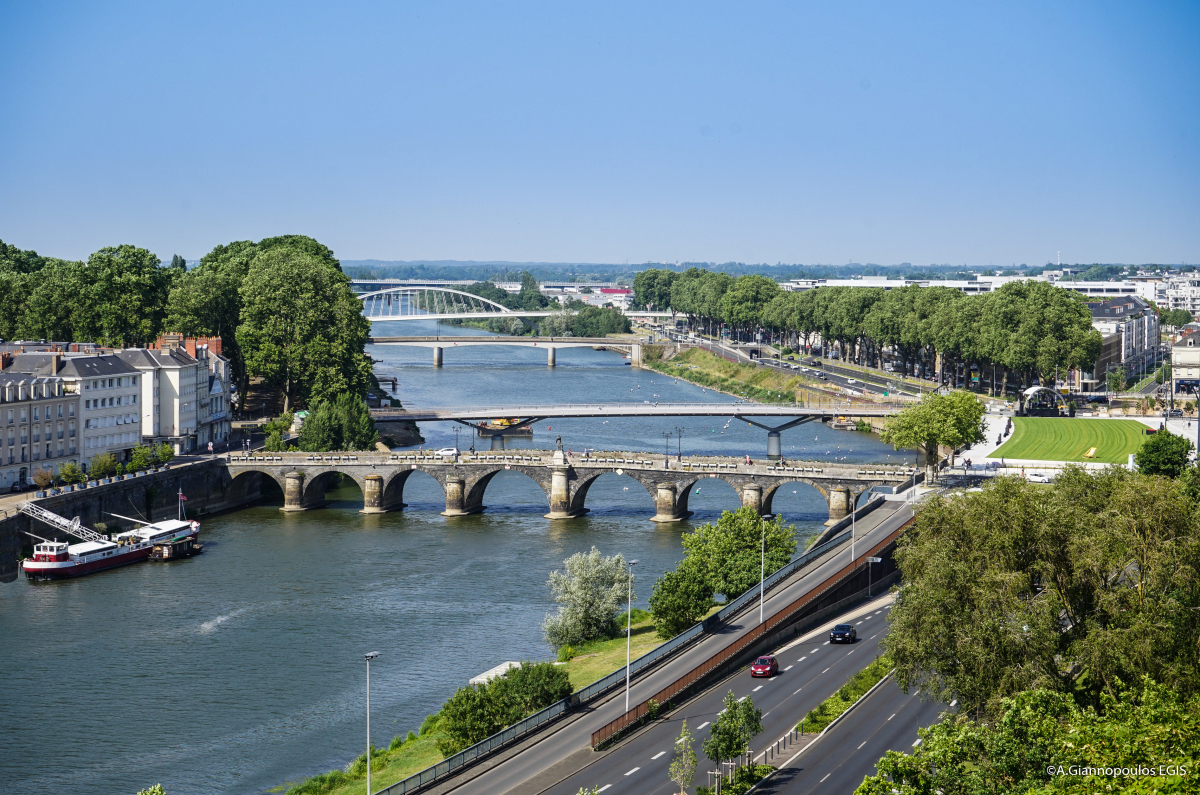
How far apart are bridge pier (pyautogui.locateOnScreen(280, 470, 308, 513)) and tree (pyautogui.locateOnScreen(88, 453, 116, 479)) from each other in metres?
10.4

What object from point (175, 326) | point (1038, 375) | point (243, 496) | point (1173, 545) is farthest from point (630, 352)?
point (1173, 545)

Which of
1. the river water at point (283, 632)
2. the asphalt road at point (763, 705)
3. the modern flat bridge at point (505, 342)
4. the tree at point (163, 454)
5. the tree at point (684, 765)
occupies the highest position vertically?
the modern flat bridge at point (505, 342)

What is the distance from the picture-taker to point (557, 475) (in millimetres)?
78875

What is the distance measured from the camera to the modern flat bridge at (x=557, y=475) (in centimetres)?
7600

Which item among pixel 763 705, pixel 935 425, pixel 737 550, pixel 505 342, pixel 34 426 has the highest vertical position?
pixel 505 342

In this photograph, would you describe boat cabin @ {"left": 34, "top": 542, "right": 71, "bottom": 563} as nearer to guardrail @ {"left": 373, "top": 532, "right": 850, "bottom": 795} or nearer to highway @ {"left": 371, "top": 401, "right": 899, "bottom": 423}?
highway @ {"left": 371, "top": 401, "right": 899, "bottom": 423}

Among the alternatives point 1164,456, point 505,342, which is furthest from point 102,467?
point 505,342

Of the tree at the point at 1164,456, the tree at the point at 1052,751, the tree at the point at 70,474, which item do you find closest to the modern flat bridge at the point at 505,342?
the tree at the point at 70,474

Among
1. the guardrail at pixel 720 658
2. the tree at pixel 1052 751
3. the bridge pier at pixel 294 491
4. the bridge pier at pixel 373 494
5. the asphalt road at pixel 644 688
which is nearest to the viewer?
the tree at pixel 1052 751

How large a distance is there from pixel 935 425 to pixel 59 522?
159ft

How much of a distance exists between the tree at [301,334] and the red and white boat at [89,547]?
27.2 meters

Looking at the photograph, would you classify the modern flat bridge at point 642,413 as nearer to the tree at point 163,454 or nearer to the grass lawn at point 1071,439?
the grass lawn at point 1071,439

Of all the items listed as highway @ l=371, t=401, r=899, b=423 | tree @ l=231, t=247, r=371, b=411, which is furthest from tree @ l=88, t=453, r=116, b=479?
highway @ l=371, t=401, r=899, b=423

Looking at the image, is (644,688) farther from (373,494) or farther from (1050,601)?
(373,494)
